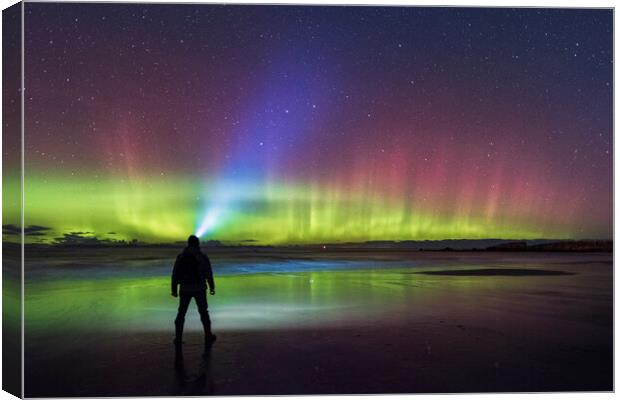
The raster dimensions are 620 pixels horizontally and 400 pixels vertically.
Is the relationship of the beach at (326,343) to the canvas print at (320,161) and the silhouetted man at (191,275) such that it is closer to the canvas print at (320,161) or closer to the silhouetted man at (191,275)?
the canvas print at (320,161)

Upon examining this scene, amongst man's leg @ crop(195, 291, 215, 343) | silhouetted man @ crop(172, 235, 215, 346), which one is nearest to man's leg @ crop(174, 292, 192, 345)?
silhouetted man @ crop(172, 235, 215, 346)

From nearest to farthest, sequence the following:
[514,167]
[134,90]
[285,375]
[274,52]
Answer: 1. [285,375]
2. [274,52]
3. [134,90]
4. [514,167]

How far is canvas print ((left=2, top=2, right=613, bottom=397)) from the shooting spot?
26.5ft

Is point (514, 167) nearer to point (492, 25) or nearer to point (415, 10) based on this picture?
point (492, 25)

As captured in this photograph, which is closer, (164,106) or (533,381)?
(533,381)

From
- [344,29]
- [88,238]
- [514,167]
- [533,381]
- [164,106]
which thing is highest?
[344,29]

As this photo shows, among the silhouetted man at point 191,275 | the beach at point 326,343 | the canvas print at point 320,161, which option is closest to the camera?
the beach at point 326,343

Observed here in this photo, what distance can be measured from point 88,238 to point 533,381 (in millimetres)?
7116

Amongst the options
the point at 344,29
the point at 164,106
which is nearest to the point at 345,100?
the point at 344,29

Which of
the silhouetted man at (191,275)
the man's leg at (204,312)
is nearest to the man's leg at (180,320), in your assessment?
the silhouetted man at (191,275)

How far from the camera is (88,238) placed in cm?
1110

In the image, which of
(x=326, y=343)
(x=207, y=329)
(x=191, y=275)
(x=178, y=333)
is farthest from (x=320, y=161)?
(x=178, y=333)

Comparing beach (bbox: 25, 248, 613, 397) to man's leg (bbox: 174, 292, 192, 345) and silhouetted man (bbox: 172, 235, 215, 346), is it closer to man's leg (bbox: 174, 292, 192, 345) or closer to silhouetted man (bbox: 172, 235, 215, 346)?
man's leg (bbox: 174, 292, 192, 345)

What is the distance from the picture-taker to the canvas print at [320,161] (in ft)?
26.5
